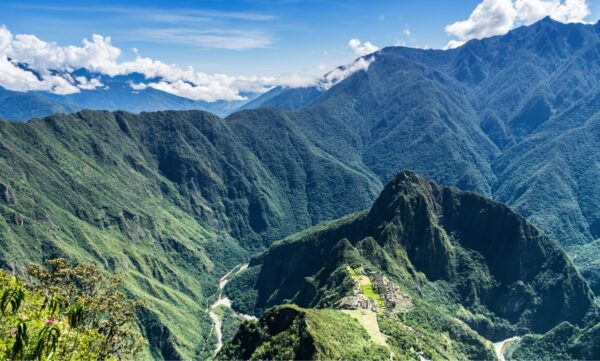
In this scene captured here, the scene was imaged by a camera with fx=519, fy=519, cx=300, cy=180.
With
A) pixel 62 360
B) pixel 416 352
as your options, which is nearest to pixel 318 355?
pixel 416 352

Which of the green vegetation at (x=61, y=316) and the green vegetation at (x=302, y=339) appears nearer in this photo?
the green vegetation at (x=61, y=316)

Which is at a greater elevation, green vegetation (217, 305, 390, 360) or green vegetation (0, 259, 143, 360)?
green vegetation (0, 259, 143, 360)

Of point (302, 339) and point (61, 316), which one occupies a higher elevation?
point (61, 316)

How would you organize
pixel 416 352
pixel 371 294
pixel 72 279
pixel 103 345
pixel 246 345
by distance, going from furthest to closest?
pixel 371 294 < pixel 416 352 < pixel 246 345 < pixel 72 279 < pixel 103 345

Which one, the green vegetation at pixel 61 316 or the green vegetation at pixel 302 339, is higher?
the green vegetation at pixel 61 316

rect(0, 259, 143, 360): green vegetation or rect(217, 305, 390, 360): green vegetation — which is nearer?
rect(0, 259, 143, 360): green vegetation

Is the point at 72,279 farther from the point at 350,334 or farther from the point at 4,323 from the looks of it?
the point at 350,334

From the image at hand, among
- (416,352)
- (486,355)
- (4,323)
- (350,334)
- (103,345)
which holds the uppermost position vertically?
(4,323)

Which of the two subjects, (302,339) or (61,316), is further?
(302,339)
